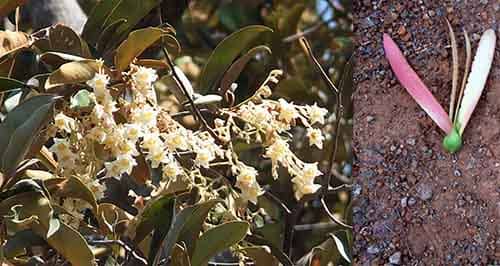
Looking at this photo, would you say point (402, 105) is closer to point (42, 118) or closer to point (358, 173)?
point (358, 173)

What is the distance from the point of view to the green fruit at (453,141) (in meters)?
0.90

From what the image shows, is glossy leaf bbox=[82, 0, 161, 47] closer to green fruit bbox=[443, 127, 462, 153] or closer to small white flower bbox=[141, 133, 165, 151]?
small white flower bbox=[141, 133, 165, 151]

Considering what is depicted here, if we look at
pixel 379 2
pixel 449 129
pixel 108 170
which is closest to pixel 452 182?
pixel 449 129

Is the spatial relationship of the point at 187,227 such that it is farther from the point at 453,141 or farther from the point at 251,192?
the point at 453,141

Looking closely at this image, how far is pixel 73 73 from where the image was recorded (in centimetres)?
97

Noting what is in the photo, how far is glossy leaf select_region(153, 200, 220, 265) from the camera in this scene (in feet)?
3.14

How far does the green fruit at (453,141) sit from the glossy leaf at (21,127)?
0.32 meters

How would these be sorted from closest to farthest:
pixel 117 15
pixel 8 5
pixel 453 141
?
pixel 453 141 < pixel 8 5 < pixel 117 15

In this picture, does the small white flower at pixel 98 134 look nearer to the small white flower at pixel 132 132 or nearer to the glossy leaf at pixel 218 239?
the small white flower at pixel 132 132

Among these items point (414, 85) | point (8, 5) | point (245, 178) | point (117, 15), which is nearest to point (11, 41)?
point (8, 5)

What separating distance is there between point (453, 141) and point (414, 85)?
0.21ft

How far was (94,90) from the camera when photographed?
0.95 metres

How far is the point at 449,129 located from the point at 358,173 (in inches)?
4.1

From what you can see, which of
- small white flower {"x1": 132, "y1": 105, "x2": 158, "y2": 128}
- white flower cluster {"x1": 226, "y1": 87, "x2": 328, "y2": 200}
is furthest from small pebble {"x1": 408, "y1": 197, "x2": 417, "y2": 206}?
small white flower {"x1": 132, "y1": 105, "x2": 158, "y2": 128}
